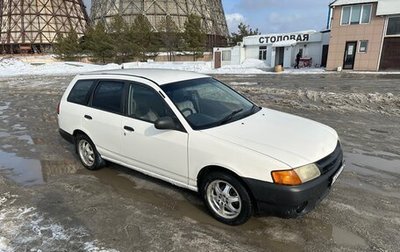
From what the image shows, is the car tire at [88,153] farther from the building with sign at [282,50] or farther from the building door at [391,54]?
the building with sign at [282,50]

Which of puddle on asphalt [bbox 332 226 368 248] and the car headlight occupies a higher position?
the car headlight

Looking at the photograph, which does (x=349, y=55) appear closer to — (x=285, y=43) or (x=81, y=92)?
(x=285, y=43)

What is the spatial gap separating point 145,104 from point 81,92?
1785mm

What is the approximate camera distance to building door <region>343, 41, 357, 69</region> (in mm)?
28930

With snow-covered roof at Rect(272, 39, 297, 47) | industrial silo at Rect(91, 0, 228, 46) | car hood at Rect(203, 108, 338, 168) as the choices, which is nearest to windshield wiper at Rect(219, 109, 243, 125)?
car hood at Rect(203, 108, 338, 168)

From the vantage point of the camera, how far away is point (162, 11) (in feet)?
207

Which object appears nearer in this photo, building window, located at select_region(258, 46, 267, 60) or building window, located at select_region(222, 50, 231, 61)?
building window, located at select_region(258, 46, 267, 60)

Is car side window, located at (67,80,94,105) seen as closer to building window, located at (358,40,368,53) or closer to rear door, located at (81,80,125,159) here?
rear door, located at (81,80,125,159)

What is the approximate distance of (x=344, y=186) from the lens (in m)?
4.51

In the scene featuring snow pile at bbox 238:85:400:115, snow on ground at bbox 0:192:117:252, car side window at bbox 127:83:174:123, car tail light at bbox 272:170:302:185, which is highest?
car side window at bbox 127:83:174:123

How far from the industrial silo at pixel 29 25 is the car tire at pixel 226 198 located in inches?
2909

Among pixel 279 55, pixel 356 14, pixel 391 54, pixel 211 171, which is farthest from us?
pixel 279 55

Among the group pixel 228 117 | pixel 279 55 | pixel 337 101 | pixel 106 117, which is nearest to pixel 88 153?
pixel 106 117

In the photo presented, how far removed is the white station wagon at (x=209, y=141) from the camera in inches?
124
